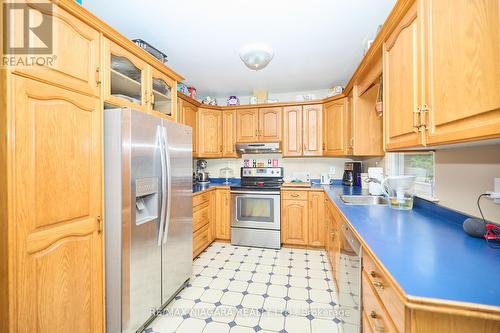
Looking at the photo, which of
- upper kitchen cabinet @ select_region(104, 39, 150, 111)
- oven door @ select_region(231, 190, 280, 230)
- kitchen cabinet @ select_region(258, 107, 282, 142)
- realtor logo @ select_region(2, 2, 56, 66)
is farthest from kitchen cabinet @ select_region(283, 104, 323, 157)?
realtor logo @ select_region(2, 2, 56, 66)

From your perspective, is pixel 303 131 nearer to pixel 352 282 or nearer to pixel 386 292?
pixel 352 282

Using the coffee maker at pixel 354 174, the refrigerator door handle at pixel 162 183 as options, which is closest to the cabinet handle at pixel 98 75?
the refrigerator door handle at pixel 162 183

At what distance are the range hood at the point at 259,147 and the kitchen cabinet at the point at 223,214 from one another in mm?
764

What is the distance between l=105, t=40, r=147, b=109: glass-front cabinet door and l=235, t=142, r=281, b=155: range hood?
1.91 m

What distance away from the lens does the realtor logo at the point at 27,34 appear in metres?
0.93

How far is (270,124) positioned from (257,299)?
7.92ft

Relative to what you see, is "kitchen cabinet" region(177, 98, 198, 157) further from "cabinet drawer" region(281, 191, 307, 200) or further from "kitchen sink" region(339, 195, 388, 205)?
"kitchen sink" region(339, 195, 388, 205)

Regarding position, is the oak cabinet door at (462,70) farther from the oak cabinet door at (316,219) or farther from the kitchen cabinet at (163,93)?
the oak cabinet door at (316,219)

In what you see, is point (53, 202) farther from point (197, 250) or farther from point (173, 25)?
point (197, 250)

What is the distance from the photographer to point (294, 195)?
9.99 feet

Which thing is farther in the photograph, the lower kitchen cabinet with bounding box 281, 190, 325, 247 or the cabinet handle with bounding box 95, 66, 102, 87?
the lower kitchen cabinet with bounding box 281, 190, 325, 247

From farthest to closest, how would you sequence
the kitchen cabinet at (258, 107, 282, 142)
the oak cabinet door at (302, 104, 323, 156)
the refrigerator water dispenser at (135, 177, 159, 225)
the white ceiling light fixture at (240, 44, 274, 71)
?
the kitchen cabinet at (258, 107, 282, 142), the oak cabinet door at (302, 104, 323, 156), the white ceiling light fixture at (240, 44, 274, 71), the refrigerator water dispenser at (135, 177, 159, 225)

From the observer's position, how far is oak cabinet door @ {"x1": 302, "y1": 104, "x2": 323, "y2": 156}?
3221 mm

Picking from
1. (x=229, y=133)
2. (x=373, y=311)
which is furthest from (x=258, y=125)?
(x=373, y=311)
